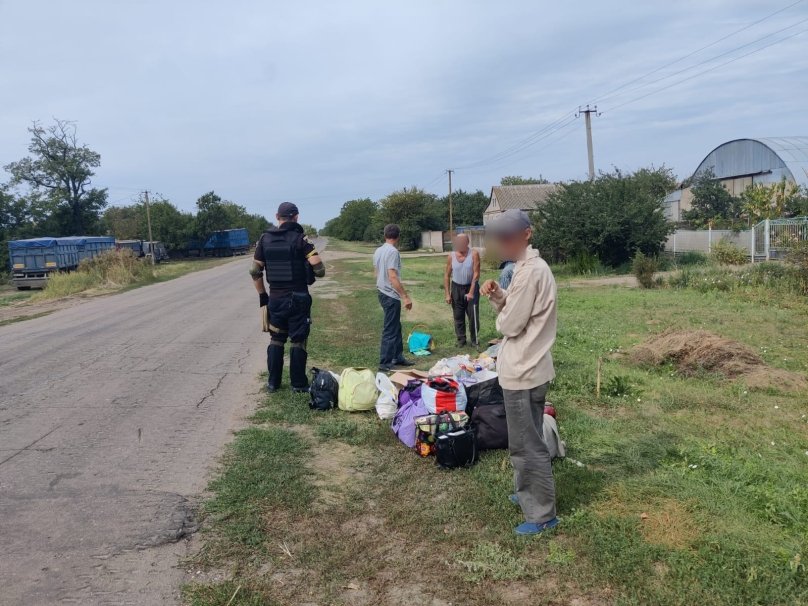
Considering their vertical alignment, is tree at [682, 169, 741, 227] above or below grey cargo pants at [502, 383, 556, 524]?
above

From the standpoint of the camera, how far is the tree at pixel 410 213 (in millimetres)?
61812

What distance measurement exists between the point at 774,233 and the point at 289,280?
2088cm

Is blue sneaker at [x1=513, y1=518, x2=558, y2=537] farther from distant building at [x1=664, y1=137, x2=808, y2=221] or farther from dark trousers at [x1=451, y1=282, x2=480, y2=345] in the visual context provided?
distant building at [x1=664, y1=137, x2=808, y2=221]

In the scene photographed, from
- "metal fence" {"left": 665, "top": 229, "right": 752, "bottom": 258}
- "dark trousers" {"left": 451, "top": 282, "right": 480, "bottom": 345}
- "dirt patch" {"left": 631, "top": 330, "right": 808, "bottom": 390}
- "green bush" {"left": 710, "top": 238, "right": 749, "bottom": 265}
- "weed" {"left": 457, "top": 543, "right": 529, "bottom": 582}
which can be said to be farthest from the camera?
"metal fence" {"left": 665, "top": 229, "right": 752, "bottom": 258}

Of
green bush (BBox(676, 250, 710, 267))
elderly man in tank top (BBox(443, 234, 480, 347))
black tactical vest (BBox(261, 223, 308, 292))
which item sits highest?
black tactical vest (BBox(261, 223, 308, 292))

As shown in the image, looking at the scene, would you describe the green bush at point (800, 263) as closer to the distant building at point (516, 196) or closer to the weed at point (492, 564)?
the weed at point (492, 564)

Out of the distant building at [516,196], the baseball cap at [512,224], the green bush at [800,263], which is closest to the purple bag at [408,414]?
the baseball cap at [512,224]

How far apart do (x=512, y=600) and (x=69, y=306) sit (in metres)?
20.0

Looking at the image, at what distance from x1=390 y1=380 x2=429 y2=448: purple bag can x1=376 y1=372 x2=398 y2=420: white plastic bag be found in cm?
9

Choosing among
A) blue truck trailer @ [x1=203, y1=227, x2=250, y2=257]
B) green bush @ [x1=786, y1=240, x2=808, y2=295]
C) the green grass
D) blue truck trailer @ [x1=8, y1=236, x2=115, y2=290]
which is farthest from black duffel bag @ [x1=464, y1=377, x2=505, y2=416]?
blue truck trailer @ [x1=203, y1=227, x2=250, y2=257]

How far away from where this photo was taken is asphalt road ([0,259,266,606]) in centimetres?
340

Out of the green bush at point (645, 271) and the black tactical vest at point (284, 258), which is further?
the green bush at point (645, 271)

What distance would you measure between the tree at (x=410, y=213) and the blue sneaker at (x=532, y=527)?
5784 cm

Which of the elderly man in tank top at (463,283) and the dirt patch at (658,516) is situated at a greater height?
the elderly man in tank top at (463,283)
